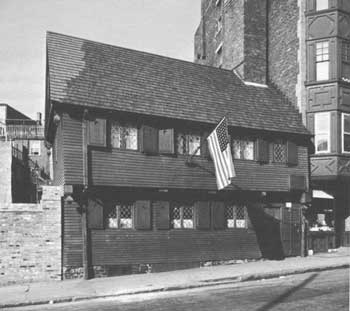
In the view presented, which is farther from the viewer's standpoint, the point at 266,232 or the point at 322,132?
the point at 322,132

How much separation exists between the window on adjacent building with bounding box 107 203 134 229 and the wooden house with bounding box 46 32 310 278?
0.12 feet

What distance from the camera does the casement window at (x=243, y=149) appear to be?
64.2ft

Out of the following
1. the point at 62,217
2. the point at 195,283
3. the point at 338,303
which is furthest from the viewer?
the point at 62,217

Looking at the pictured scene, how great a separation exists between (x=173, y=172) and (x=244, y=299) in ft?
23.0

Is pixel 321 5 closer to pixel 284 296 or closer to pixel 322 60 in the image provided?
pixel 322 60

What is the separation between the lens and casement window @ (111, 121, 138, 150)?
17109 mm

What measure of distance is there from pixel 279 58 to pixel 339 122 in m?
4.81

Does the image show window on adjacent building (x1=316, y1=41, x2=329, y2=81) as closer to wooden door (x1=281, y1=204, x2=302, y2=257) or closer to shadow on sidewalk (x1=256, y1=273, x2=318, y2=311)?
wooden door (x1=281, y1=204, x2=302, y2=257)

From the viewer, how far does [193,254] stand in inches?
716

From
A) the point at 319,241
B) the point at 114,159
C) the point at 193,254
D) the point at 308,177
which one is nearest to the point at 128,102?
the point at 114,159

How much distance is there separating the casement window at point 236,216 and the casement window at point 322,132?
4.82 metres

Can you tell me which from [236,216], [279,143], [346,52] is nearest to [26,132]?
[279,143]

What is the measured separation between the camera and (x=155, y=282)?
14.9 metres

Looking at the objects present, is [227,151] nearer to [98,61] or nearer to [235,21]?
[98,61]
